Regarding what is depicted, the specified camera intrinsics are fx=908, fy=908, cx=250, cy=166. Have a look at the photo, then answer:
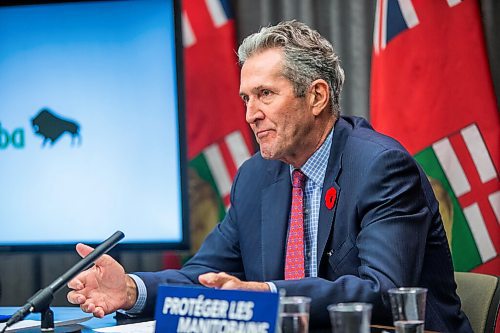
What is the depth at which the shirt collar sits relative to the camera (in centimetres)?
274

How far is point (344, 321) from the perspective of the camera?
1474 mm

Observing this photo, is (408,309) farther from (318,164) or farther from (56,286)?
(318,164)

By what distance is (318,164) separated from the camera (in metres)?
2.77

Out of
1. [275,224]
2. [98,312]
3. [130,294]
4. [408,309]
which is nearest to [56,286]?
[98,312]

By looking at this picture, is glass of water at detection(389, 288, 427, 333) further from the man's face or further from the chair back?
the man's face

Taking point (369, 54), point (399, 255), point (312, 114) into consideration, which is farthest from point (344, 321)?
point (369, 54)

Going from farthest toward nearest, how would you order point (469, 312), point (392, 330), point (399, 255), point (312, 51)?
point (312, 51)
point (469, 312)
point (399, 255)
point (392, 330)

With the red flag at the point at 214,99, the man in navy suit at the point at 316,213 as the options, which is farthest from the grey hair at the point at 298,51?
the red flag at the point at 214,99

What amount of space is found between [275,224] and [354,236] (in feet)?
1.05

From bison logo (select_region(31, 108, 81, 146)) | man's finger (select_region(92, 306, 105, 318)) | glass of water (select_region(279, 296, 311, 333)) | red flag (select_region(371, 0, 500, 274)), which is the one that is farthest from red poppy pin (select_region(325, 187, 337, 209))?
bison logo (select_region(31, 108, 81, 146))

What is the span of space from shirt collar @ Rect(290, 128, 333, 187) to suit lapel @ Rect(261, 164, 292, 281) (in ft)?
0.28

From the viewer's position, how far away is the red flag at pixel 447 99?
3.45m

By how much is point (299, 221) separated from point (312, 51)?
520 mm

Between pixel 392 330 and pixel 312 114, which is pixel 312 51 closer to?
pixel 312 114
